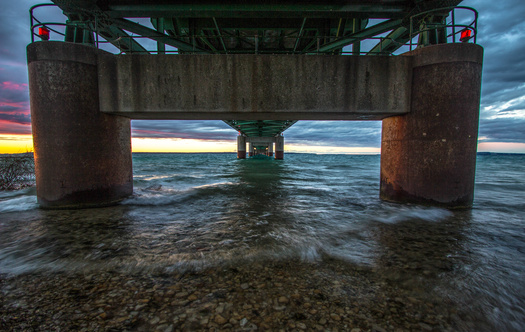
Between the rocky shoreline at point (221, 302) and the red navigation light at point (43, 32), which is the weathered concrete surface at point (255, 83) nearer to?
the red navigation light at point (43, 32)

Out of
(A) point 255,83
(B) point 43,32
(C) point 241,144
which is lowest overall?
(C) point 241,144

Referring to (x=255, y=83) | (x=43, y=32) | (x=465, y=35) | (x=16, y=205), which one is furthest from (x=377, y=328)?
(x=16, y=205)

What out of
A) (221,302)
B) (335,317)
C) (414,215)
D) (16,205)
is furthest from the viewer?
(16,205)

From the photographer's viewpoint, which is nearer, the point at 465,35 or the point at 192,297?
the point at 192,297

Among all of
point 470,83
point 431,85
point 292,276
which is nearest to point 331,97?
point 431,85

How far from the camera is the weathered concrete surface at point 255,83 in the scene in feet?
21.2

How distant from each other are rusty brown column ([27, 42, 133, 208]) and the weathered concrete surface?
0.42 m

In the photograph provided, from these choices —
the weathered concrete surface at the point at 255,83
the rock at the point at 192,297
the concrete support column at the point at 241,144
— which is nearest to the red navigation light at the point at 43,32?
the weathered concrete surface at the point at 255,83

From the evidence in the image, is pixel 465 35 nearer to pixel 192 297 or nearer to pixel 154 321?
pixel 192 297

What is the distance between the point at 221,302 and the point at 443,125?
691 cm

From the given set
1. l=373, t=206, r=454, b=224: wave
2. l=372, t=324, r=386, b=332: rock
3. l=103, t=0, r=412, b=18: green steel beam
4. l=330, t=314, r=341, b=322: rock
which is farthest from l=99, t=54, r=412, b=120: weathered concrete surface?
l=372, t=324, r=386, b=332: rock

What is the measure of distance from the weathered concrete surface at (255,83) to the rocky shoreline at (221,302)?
466 centimetres

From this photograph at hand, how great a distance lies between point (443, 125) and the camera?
6.20 metres

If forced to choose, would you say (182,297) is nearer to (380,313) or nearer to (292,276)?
(292,276)
